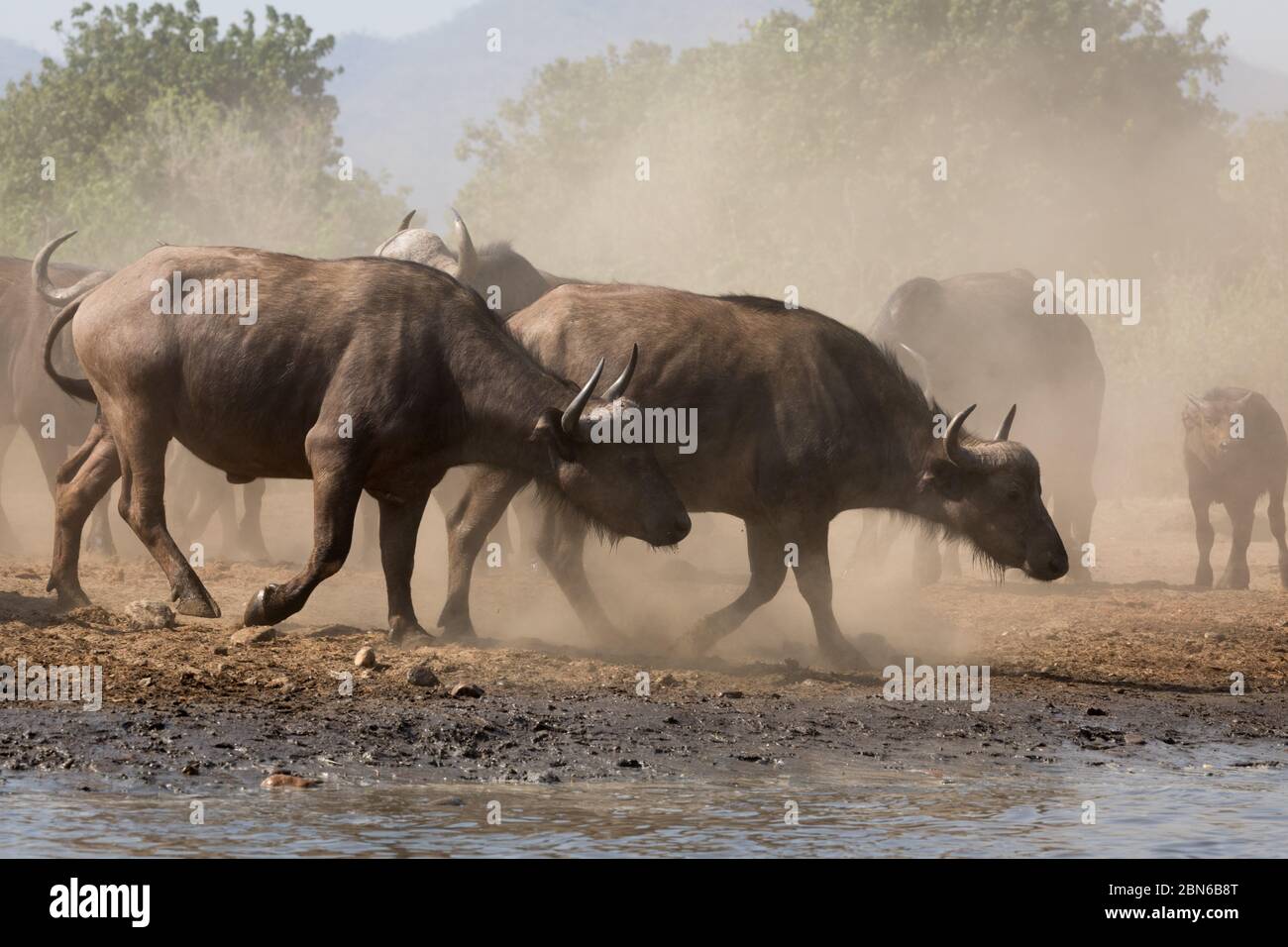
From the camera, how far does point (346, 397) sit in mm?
9922

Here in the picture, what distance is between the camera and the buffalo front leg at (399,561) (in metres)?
10.4

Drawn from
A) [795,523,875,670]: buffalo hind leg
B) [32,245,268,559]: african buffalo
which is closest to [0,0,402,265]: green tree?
[32,245,268,559]: african buffalo

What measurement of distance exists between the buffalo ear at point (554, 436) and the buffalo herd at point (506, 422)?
0.01 metres

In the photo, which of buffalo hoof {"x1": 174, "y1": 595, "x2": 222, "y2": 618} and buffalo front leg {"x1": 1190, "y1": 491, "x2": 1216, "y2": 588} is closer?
buffalo hoof {"x1": 174, "y1": 595, "x2": 222, "y2": 618}

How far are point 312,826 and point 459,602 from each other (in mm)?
4106

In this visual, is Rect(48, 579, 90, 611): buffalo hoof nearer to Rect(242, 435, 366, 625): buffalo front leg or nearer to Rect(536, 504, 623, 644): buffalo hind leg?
Rect(242, 435, 366, 625): buffalo front leg

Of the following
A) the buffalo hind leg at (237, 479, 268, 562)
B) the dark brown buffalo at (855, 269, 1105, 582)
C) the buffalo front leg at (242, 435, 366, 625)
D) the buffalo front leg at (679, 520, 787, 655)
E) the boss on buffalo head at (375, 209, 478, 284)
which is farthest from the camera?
the dark brown buffalo at (855, 269, 1105, 582)

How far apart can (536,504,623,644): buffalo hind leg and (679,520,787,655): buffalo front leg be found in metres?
0.64

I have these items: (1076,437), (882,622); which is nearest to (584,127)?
(1076,437)

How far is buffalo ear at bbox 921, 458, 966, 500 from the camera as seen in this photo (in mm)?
11055

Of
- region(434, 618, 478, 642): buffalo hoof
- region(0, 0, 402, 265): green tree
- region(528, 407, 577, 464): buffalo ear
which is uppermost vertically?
region(0, 0, 402, 265): green tree

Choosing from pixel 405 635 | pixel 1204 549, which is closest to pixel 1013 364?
pixel 1204 549

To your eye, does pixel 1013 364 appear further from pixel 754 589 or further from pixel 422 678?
pixel 422 678
